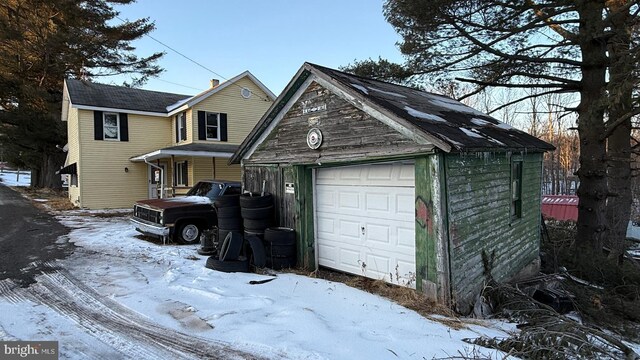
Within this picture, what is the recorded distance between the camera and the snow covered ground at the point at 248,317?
403 cm

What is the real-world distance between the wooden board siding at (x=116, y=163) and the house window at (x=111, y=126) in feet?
1.12

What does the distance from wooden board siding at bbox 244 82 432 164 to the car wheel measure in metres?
3.00

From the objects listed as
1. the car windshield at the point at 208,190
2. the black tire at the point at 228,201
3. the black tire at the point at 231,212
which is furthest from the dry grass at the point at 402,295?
the car windshield at the point at 208,190

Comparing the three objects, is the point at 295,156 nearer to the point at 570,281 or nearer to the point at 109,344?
the point at 109,344

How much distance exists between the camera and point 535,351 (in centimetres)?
399

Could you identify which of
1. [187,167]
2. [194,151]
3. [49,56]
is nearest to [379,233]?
[194,151]

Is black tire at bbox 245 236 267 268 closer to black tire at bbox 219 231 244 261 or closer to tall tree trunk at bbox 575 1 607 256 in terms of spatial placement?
black tire at bbox 219 231 244 261

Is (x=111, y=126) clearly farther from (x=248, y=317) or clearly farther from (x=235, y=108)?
(x=248, y=317)

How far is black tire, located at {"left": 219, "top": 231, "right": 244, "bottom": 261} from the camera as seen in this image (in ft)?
24.1

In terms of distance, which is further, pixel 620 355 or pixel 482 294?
pixel 482 294

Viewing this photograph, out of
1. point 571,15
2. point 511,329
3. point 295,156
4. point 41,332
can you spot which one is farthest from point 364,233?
point 571,15

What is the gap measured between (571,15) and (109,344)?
12.9 metres

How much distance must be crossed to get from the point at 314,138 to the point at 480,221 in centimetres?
336

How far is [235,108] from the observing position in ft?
66.9
